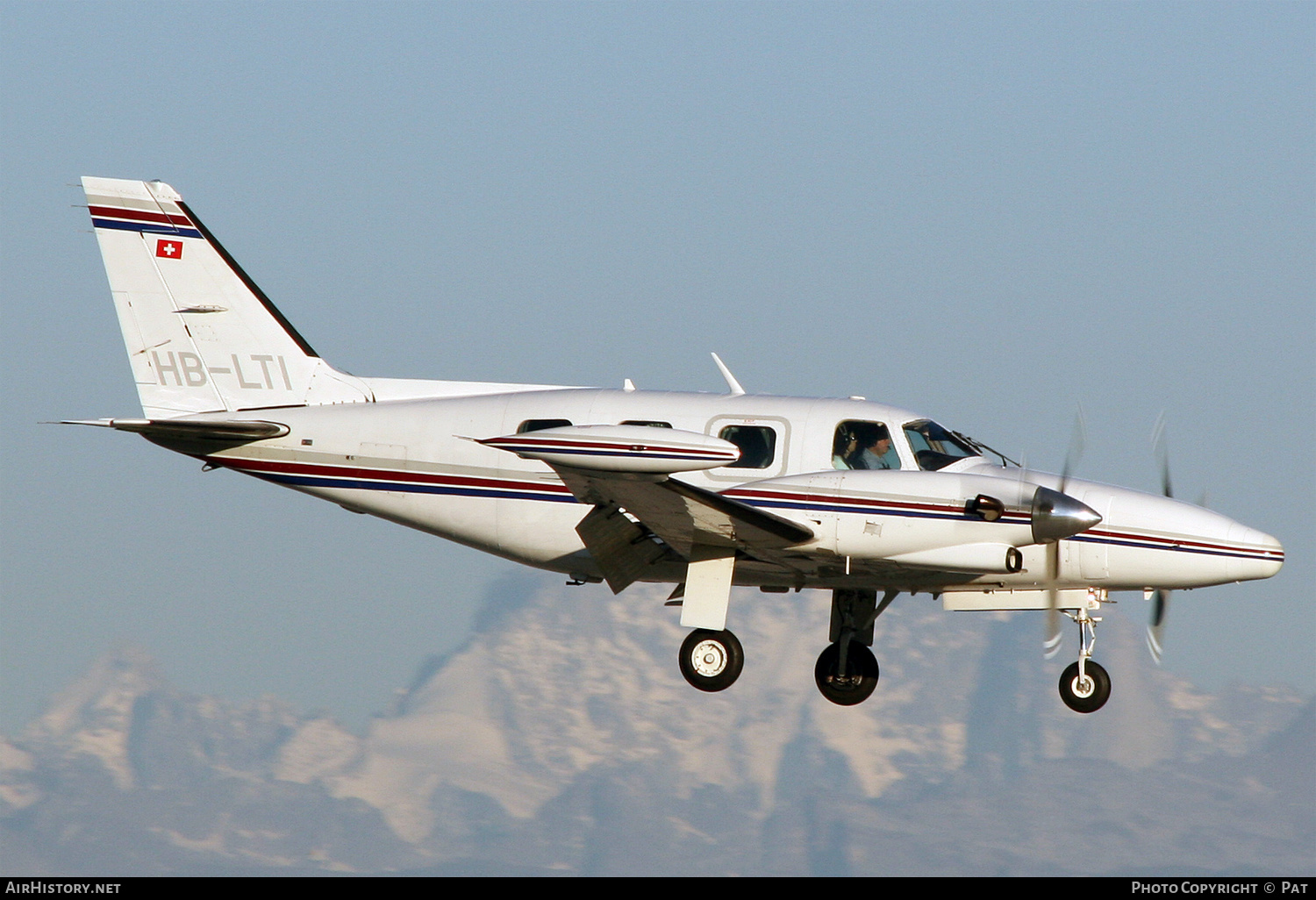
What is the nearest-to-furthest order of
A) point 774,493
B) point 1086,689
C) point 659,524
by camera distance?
point 774,493 < point 659,524 < point 1086,689

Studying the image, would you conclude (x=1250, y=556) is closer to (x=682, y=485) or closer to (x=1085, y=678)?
(x=1085, y=678)

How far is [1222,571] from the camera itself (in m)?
17.3

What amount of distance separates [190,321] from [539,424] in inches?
187

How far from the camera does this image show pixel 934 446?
683 inches

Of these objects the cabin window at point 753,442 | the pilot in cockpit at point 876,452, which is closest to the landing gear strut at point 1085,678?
the pilot in cockpit at point 876,452

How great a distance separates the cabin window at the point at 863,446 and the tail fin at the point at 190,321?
18.3ft

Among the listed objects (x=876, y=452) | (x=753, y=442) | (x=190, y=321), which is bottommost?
(x=876, y=452)

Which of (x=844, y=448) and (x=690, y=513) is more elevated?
(x=844, y=448)

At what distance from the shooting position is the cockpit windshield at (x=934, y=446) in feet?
56.5

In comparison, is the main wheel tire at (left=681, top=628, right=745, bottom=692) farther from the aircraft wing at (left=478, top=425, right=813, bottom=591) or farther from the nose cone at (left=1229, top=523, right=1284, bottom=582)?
the nose cone at (left=1229, top=523, right=1284, bottom=582)

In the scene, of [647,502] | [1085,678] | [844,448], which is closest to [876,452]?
[844,448]
